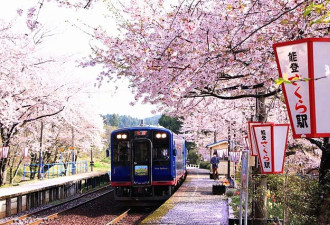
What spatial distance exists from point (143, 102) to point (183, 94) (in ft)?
4.83

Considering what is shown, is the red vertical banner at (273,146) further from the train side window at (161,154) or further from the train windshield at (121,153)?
the train windshield at (121,153)

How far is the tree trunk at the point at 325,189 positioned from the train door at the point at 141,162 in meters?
8.18

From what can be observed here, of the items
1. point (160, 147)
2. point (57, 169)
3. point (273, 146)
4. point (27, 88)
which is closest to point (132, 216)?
point (160, 147)

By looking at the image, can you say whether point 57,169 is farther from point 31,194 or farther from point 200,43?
point 200,43

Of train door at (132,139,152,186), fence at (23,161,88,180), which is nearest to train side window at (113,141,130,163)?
train door at (132,139,152,186)

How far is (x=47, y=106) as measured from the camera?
2067 centimetres

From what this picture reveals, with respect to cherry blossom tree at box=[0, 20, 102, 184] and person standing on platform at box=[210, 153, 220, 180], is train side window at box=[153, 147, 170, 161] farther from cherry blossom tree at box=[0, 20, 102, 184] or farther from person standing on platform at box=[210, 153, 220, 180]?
person standing on platform at box=[210, 153, 220, 180]

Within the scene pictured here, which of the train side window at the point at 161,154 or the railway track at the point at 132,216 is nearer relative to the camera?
the railway track at the point at 132,216

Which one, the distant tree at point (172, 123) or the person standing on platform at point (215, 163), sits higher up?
the distant tree at point (172, 123)

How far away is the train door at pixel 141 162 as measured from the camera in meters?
13.0

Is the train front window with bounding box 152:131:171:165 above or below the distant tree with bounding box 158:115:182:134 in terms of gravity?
below

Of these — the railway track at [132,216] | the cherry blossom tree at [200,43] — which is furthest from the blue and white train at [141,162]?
the cherry blossom tree at [200,43]

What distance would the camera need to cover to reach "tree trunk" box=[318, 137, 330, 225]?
4602 mm

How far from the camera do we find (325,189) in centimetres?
497
